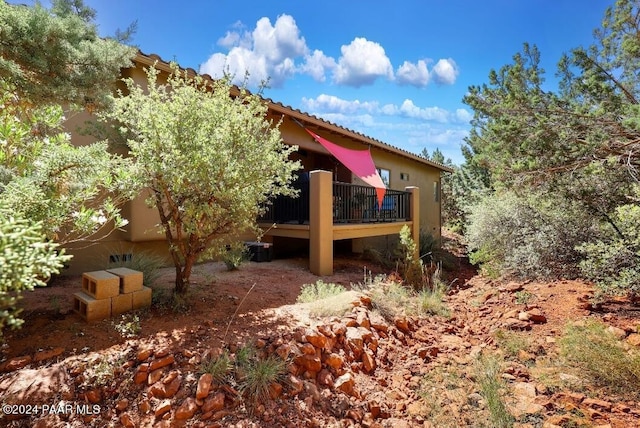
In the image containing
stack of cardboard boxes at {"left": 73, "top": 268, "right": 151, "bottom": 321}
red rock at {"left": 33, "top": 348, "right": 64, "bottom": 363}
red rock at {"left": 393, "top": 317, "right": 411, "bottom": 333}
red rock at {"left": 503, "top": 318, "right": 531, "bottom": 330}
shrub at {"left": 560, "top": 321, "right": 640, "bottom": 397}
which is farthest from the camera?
red rock at {"left": 503, "top": 318, "right": 531, "bottom": 330}

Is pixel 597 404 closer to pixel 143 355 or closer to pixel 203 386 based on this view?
pixel 203 386

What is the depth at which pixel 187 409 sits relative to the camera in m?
3.20

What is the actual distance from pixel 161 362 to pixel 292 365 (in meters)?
1.53

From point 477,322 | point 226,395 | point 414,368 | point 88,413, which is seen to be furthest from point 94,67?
point 477,322

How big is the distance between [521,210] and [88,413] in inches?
420

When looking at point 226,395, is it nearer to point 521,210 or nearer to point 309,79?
point 521,210

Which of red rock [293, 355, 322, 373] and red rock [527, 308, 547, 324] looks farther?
red rock [527, 308, 547, 324]

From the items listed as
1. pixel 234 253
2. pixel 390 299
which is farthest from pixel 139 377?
pixel 390 299

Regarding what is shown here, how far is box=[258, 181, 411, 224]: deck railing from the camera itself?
28.4 ft

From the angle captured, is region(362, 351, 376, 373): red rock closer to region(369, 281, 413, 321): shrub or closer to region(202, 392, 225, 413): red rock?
region(369, 281, 413, 321): shrub

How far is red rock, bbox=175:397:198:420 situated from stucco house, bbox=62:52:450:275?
10.5 ft

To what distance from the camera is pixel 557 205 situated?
880 cm

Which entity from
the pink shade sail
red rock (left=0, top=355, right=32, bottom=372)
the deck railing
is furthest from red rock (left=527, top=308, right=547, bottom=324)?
red rock (left=0, top=355, right=32, bottom=372)

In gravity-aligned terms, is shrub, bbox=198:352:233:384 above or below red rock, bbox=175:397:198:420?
above
